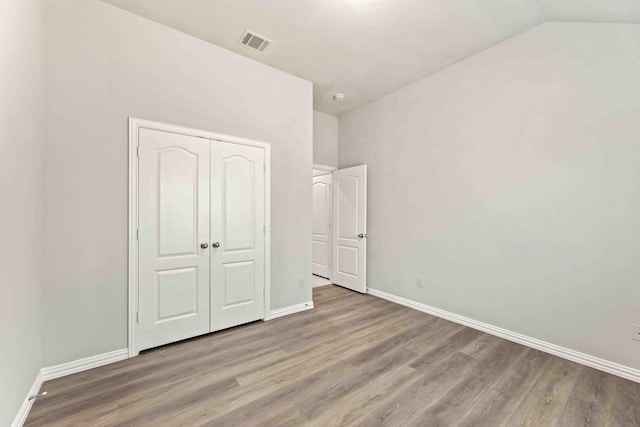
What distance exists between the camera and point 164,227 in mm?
2518

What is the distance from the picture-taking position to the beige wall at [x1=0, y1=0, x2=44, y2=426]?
1.40 metres

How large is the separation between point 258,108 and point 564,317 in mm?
3818

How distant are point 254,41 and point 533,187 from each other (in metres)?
3.24

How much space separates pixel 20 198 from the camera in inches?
63.5

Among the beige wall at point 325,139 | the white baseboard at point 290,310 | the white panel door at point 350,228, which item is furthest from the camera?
the beige wall at point 325,139

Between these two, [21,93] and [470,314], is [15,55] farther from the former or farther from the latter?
[470,314]

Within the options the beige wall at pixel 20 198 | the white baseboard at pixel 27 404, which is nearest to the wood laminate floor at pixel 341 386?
the white baseboard at pixel 27 404

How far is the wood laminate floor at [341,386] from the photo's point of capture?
1.67 meters

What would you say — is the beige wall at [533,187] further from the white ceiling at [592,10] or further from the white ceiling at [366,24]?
the white ceiling at [366,24]

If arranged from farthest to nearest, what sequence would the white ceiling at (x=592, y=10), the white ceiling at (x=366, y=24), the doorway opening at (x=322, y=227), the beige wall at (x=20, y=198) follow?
1. the doorway opening at (x=322, y=227)
2. the white ceiling at (x=366, y=24)
3. the white ceiling at (x=592, y=10)
4. the beige wall at (x=20, y=198)

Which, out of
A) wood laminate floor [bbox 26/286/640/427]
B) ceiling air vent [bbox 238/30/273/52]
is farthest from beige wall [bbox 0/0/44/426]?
ceiling air vent [bbox 238/30/273/52]

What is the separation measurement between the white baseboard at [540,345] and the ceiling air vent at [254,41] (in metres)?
3.66

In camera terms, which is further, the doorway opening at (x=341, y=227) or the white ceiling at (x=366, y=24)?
the doorway opening at (x=341, y=227)

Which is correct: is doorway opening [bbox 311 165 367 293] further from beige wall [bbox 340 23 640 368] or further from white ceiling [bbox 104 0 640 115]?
white ceiling [bbox 104 0 640 115]
